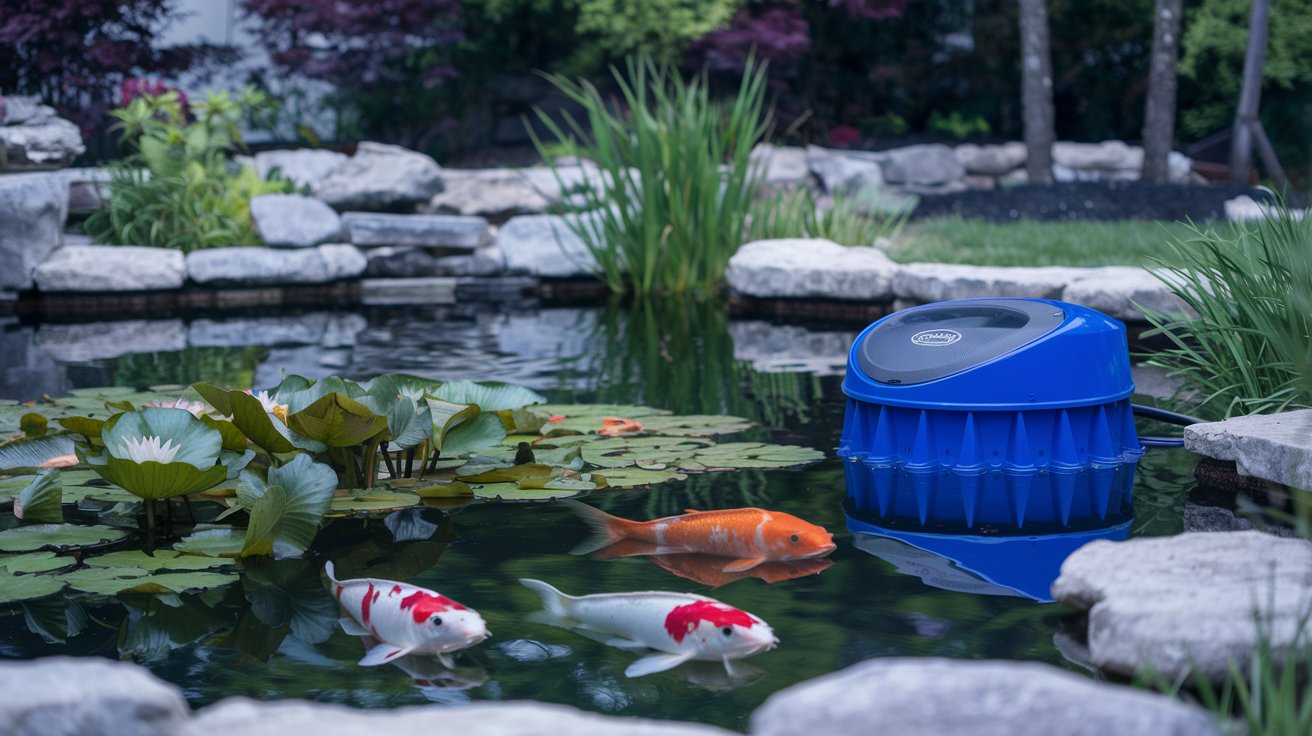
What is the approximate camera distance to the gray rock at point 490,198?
31.3 feet

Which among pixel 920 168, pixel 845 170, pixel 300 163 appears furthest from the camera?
pixel 920 168

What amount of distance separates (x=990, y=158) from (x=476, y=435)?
463 inches

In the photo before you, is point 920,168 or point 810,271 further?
point 920,168

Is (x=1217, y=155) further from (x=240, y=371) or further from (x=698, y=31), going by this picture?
(x=240, y=371)

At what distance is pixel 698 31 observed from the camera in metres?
12.4

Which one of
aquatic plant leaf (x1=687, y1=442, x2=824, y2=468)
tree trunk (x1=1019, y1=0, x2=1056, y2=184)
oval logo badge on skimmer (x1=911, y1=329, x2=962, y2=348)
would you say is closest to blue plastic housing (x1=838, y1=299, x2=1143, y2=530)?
oval logo badge on skimmer (x1=911, y1=329, x2=962, y2=348)

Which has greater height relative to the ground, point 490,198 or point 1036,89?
point 1036,89

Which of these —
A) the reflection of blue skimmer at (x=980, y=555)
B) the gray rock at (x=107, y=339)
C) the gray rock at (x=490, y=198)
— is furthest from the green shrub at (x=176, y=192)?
the reflection of blue skimmer at (x=980, y=555)

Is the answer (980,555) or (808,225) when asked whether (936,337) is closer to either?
(980,555)

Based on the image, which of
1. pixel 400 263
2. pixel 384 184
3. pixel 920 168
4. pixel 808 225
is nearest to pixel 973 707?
pixel 808 225

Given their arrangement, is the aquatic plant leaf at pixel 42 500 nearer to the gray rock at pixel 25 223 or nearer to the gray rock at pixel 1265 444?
the gray rock at pixel 1265 444

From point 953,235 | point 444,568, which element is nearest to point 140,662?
point 444,568

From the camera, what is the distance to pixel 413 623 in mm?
2025

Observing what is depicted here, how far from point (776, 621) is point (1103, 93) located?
47.7 ft
